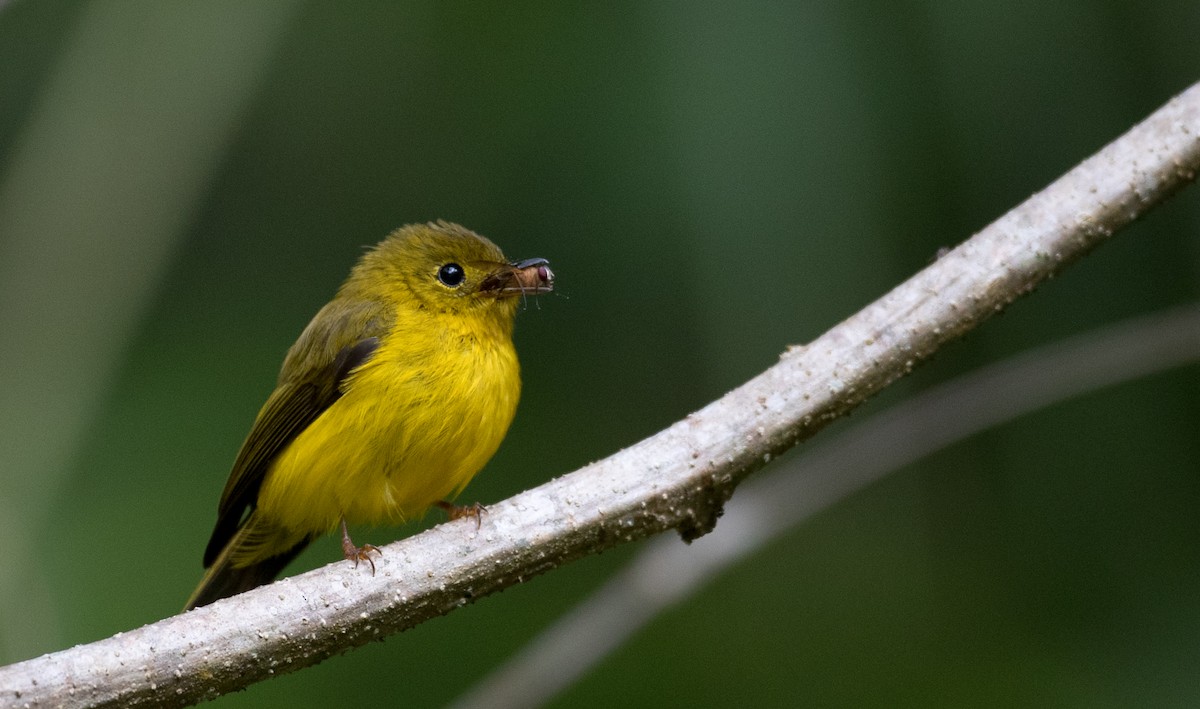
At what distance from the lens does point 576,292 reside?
14.5ft

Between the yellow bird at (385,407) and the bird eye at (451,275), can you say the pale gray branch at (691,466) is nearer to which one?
the yellow bird at (385,407)

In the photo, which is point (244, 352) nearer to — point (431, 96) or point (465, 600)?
point (431, 96)

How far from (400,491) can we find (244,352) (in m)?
1.43

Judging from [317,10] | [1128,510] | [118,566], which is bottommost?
[118,566]

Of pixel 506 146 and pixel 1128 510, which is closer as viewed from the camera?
pixel 1128 510

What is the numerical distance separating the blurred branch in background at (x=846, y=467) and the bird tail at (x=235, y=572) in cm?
83

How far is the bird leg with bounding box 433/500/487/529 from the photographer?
3045 mm

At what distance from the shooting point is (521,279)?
4.18 m

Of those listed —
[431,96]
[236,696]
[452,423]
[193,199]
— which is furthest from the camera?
[431,96]

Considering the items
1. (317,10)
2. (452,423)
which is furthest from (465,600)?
(317,10)

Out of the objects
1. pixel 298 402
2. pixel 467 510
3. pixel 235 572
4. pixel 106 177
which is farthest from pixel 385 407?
pixel 106 177

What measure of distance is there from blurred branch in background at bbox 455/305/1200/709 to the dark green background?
289 mm

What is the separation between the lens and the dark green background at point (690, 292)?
3.54 m

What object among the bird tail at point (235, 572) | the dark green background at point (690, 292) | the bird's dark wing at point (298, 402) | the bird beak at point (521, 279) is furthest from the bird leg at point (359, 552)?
the bird beak at point (521, 279)
